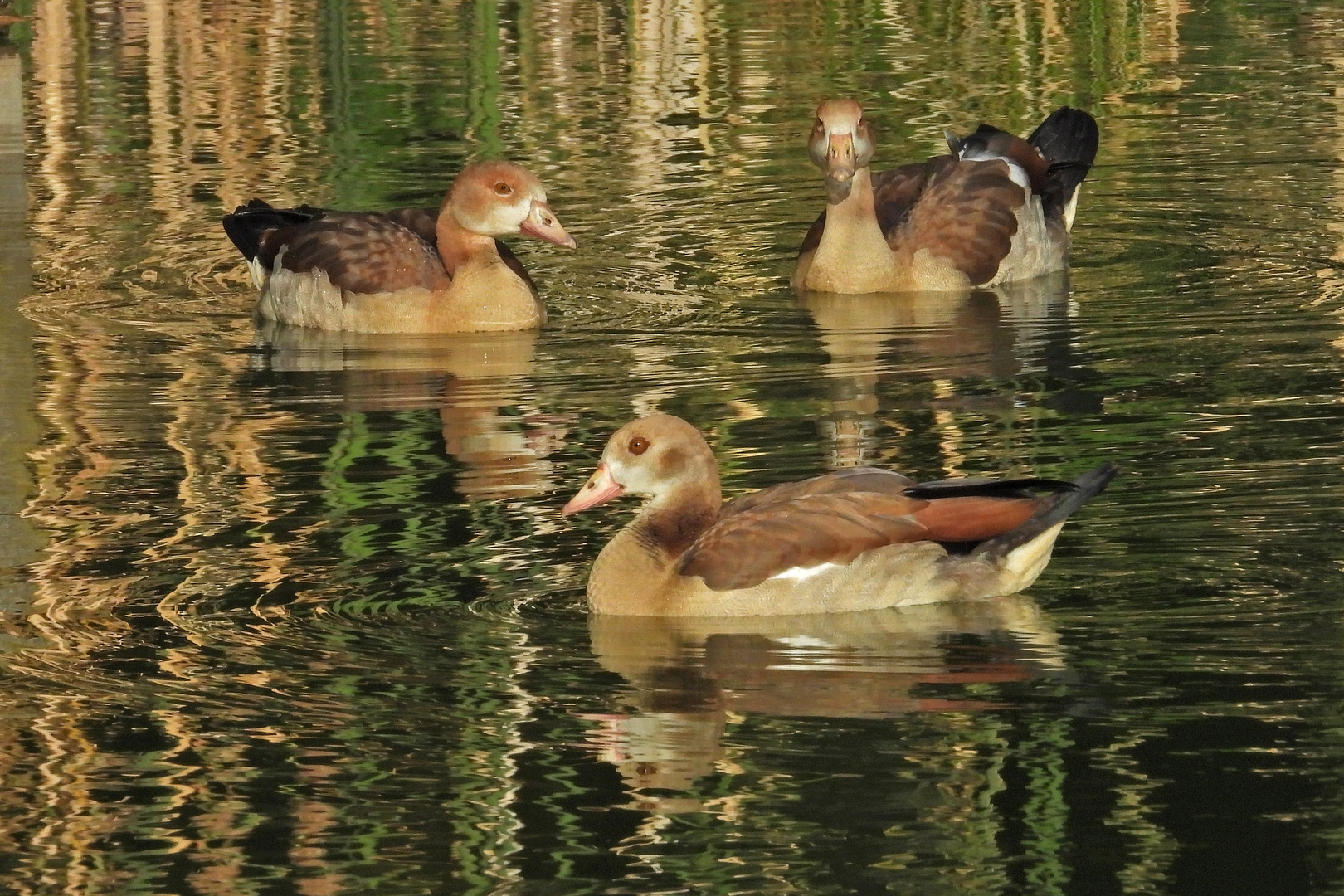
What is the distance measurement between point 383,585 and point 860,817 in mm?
2685

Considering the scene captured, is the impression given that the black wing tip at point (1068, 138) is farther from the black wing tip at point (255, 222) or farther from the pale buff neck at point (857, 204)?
the black wing tip at point (255, 222)

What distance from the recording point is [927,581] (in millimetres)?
9227

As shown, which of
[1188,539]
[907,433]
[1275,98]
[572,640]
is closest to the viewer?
[572,640]

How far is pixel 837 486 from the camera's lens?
30.8ft

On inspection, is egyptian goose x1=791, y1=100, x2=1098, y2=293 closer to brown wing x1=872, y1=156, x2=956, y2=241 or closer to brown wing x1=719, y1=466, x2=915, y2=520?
brown wing x1=872, y1=156, x2=956, y2=241

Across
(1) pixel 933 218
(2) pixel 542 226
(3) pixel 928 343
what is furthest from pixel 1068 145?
(2) pixel 542 226

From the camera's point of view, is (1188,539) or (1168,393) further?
(1168,393)

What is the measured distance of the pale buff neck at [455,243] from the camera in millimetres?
15070

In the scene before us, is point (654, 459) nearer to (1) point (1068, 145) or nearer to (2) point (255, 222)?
(2) point (255, 222)

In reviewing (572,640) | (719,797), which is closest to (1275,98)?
(572,640)

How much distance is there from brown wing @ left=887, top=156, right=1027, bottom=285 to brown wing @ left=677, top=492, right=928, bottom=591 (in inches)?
255

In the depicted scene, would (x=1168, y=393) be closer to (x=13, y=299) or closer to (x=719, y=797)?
(x=719, y=797)

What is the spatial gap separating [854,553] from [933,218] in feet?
22.6

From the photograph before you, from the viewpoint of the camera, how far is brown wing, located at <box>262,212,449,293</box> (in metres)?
14.9
